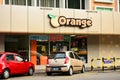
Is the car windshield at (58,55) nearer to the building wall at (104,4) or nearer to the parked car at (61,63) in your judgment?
the parked car at (61,63)

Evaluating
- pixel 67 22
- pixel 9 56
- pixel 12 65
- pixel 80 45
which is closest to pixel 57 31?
pixel 67 22

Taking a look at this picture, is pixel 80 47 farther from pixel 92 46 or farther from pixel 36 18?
pixel 36 18

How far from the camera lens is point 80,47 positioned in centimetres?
3488

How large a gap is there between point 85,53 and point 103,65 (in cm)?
479

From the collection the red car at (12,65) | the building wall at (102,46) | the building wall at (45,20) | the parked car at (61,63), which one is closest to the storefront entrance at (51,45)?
the building wall at (102,46)

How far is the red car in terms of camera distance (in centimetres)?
2337

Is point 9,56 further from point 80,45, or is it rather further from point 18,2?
point 80,45

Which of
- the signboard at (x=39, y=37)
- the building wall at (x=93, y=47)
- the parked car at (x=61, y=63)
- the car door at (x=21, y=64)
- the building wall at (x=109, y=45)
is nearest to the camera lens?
the car door at (x=21, y=64)

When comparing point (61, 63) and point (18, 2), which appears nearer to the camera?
point (61, 63)

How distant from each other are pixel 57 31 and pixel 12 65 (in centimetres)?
769

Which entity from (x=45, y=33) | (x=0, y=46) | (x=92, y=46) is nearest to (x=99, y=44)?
(x=92, y=46)

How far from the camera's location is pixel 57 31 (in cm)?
3105

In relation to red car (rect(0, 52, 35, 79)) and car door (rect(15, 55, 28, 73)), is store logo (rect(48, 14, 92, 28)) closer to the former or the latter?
red car (rect(0, 52, 35, 79))

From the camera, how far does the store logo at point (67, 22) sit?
101ft
